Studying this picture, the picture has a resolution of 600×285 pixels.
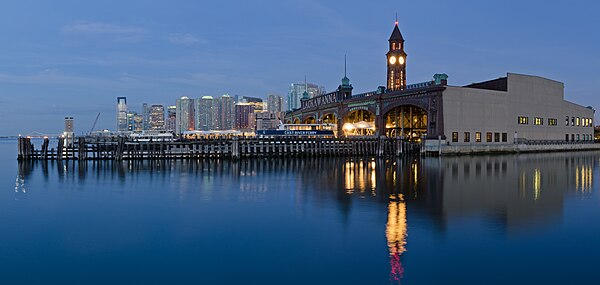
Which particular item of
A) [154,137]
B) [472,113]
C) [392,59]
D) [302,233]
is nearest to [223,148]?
[472,113]

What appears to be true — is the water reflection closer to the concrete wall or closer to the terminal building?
the terminal building

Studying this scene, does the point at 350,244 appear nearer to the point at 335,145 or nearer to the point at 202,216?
the point at 202,216

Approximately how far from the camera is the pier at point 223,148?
60656mm

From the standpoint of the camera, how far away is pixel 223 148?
63.8 metres

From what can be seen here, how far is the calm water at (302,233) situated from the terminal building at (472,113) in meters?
35.9

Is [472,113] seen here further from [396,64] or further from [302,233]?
[302,233]

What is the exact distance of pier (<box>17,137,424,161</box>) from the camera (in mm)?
60656

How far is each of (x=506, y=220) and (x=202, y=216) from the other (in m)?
12.8

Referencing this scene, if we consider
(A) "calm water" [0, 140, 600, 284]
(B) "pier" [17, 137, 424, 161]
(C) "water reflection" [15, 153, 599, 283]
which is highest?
(B) "pier" [17, 137, 424, 161]

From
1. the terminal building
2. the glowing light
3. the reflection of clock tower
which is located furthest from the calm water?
the reflection of clock tower

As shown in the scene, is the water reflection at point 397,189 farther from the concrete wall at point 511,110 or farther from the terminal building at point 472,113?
the concrete wall at point 511,110

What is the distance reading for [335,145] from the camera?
6856 cm

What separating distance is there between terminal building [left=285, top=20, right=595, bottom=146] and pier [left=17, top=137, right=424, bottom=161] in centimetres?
645

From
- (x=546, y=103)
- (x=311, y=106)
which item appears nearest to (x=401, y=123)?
(x=546, y=103)
